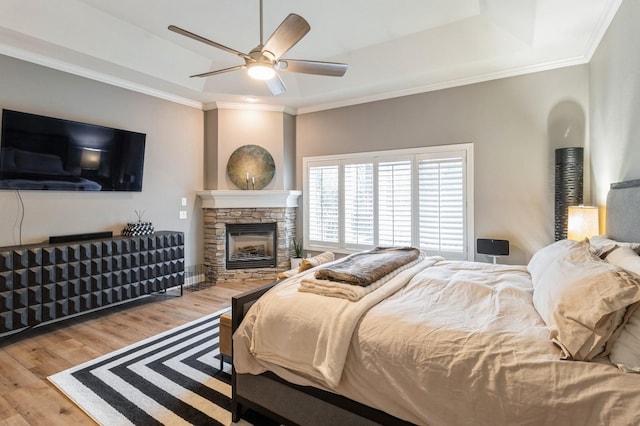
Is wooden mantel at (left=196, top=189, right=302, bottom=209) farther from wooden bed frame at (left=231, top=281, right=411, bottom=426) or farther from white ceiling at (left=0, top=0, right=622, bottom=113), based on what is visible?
wooden bed frame at (left=231, top=281, right=411, bottom=426)

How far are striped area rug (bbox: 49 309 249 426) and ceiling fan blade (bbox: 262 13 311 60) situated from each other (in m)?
2.64

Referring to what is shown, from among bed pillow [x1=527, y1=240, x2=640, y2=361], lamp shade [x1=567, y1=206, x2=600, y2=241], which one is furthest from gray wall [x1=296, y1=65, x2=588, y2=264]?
bed pillow [x1=527, y1=240, x2=640, y2=361]

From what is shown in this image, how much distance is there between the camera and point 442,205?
4.52m

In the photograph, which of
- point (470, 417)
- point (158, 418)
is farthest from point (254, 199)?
point (470, 417)

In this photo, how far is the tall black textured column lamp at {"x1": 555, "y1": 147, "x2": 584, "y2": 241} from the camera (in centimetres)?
351

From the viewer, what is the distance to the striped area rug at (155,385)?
2100 millimetres

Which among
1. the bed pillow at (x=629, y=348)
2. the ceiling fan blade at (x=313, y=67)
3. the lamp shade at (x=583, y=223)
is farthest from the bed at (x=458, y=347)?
the ceiling fan blade at (x=313, y=67)

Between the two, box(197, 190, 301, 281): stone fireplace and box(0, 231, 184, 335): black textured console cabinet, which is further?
box(197, 190, 301, 281): stone fireplace

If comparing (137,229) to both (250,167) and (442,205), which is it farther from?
(442,205)

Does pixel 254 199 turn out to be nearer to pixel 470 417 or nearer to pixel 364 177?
pixel 364 177

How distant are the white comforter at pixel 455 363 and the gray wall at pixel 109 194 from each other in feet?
10.4

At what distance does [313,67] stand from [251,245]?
3.54 metres

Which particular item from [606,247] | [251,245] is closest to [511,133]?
[606,247]

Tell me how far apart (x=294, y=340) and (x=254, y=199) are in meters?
3.91
